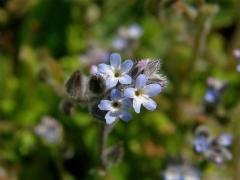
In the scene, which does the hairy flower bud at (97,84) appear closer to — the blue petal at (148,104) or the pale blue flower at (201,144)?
the blue petal at (148,104)

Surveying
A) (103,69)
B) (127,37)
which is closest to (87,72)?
(127,37)

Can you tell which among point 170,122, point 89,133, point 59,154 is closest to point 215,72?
point 170,122

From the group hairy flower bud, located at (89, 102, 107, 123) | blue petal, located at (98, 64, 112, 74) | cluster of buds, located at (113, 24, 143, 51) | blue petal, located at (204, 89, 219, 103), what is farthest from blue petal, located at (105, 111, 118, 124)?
cluster of buds, located at (113, 24, 143, 51)

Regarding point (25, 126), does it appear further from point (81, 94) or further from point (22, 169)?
point (81, 94)

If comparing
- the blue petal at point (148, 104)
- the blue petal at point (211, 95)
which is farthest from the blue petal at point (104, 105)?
the blue petal at point (211, 95)

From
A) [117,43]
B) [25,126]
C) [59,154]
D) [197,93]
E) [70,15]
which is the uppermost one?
[70,15]

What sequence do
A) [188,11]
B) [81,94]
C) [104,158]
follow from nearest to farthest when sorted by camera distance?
[81,94], [104,158], [188,11]

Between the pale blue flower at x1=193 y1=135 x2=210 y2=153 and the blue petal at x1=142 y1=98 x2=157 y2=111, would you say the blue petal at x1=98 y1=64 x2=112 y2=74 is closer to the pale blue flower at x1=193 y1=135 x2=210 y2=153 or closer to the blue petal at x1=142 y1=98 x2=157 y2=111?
the blue petal at x1=142 y1=98 x2=157 y2=111
